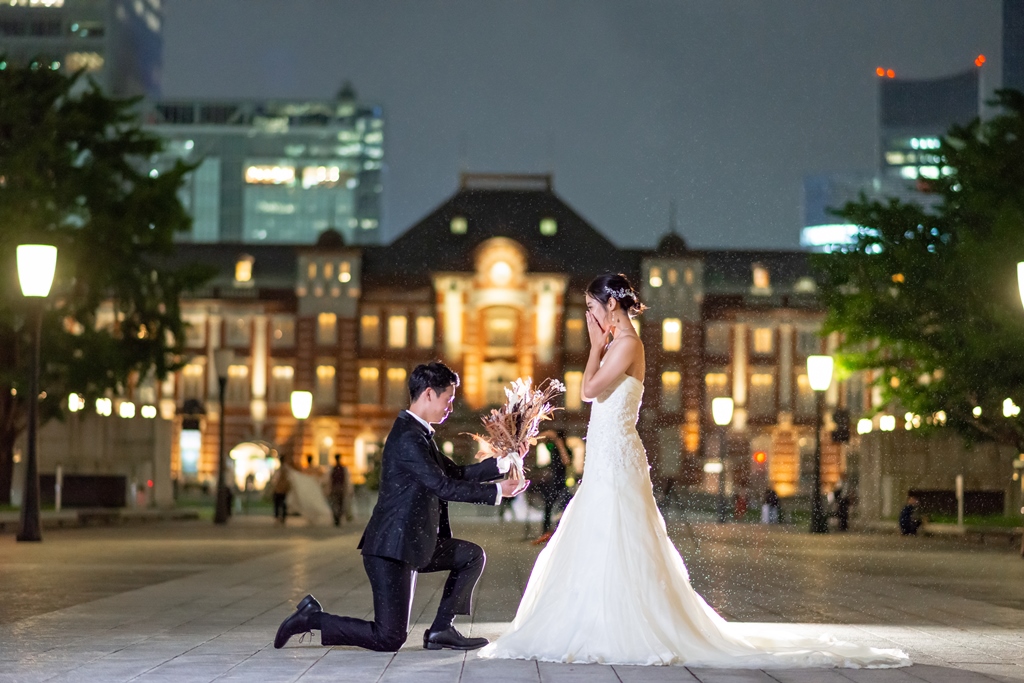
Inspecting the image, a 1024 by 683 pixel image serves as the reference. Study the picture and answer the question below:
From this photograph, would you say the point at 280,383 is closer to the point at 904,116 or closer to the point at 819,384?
the point at 819,384

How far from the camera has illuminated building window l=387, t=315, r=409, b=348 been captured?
7631 centimetres

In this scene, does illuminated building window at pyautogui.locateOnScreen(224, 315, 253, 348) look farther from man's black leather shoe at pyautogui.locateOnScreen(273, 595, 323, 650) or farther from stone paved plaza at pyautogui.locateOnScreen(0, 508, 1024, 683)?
man's black leather shoe at pyautogui.locateOnScreen(273, 595, 323, 650)

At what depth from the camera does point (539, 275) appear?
74.7 m

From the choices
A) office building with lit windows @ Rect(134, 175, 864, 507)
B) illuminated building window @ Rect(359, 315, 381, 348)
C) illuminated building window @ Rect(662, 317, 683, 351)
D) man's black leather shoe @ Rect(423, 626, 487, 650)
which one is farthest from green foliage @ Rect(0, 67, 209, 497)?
illuminated building window @ Rect(662, 317, 683, 351)

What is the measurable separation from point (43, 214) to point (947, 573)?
19988 mm

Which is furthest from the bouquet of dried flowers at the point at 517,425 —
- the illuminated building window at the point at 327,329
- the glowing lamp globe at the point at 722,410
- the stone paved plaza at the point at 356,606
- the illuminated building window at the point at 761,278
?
the illuminated building window at the point at 761,278

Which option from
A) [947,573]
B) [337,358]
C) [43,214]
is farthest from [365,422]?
[947,573]

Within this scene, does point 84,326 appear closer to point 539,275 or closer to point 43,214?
point 43,214

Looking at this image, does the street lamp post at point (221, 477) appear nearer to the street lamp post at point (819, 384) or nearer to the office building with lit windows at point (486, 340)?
the street lamp post at point (819, 384)

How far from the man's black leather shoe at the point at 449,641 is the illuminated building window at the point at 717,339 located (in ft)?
232

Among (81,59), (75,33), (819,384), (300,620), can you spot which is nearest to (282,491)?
(819,384)

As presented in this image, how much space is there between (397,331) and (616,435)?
69.2 m

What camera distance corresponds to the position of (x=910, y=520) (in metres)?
27.9

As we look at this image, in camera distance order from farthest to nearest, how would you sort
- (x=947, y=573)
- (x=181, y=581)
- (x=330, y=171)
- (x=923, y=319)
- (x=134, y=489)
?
(x=330, y=171)
(x=134, y=489)
(x=923, y=319)
(x=947, y=573)
(x=181, y=581)
